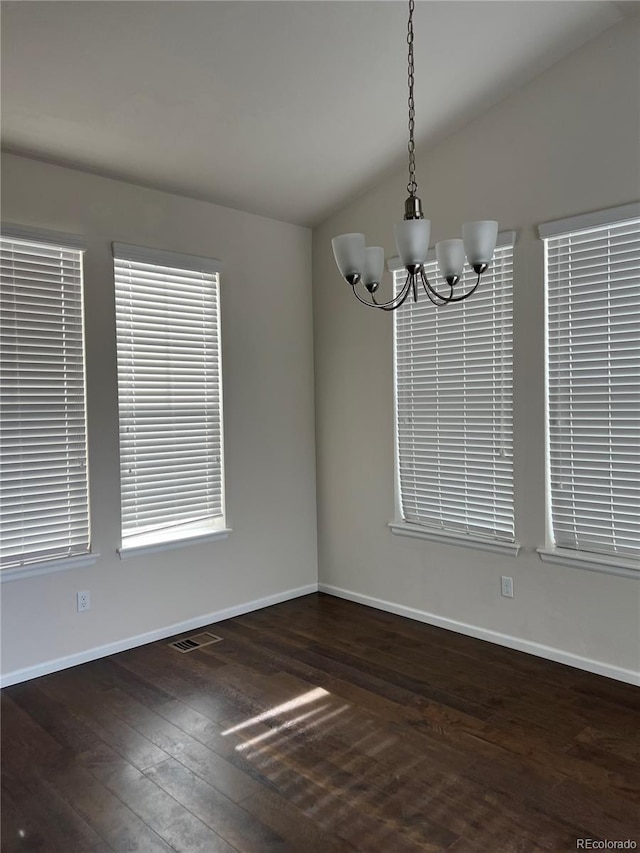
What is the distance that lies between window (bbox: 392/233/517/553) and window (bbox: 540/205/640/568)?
0.28m

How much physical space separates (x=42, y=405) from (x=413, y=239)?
227 cm

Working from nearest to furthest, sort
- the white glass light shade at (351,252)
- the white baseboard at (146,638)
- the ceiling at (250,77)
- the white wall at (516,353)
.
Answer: the white glass light shade at (351,252) < the ceiling at (250,77) < the white wall at (516,353) < the white baseboard at (146,638)

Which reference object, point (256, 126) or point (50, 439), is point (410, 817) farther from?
point (256, 126)

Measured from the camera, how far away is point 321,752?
2.64 meters

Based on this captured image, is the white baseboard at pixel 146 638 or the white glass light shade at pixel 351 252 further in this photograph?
the white baseboard at pixel 146 638

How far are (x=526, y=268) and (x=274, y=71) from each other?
1656mm

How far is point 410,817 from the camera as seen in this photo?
87.1 inches

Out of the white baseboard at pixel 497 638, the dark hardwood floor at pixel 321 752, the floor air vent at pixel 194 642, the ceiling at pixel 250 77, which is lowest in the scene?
the dark hardwood floor at pixel 321 752

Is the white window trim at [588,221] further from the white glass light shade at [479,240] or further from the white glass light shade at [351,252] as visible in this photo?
the white glass light shade at [351,252]

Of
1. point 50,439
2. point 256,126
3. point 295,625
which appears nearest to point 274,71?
point 256,126

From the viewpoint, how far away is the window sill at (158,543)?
3.76m

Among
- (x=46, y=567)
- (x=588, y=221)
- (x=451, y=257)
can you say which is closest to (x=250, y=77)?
(x=451, y=257)

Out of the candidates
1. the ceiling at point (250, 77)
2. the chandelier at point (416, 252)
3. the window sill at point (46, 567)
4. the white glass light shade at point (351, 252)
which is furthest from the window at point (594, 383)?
the window sill at point (46, 567)

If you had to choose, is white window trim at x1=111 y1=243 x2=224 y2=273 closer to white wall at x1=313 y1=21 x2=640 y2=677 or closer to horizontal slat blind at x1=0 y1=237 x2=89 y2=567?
horizontal slat blind at x1=0 y1=237 x2=89 y2=567
